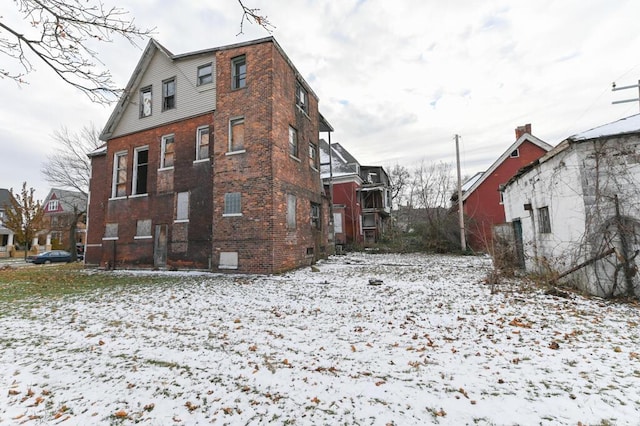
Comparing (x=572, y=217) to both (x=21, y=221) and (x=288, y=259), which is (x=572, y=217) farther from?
(x=21, y=221)

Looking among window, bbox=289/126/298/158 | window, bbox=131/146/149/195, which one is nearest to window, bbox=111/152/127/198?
window, bbox=131/146/149/195

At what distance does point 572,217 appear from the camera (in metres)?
6.99

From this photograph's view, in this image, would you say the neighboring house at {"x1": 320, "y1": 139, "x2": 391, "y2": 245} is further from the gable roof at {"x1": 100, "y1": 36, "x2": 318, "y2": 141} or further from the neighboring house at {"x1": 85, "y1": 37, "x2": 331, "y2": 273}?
the gable roof at {"x1": 100, "y1": 36, "x2": 318, "y2": 141}

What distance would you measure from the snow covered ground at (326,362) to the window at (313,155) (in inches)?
383

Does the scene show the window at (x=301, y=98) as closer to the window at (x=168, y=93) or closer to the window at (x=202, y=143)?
the window at (x=202, y=143)

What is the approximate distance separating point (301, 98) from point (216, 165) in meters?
5.72

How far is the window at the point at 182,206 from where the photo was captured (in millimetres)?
12523

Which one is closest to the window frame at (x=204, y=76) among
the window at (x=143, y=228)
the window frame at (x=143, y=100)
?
the window frame at (x=143, y=100)

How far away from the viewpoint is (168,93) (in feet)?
45.6

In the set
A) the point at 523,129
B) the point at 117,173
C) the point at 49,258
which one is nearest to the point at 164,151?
the point at 117,173

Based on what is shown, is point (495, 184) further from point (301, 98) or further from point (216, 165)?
point (216, 165)

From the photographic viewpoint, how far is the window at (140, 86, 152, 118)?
14438 mm

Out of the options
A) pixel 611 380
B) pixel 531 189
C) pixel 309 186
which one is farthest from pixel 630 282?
pixel 309 186

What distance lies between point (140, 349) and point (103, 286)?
6838mm
